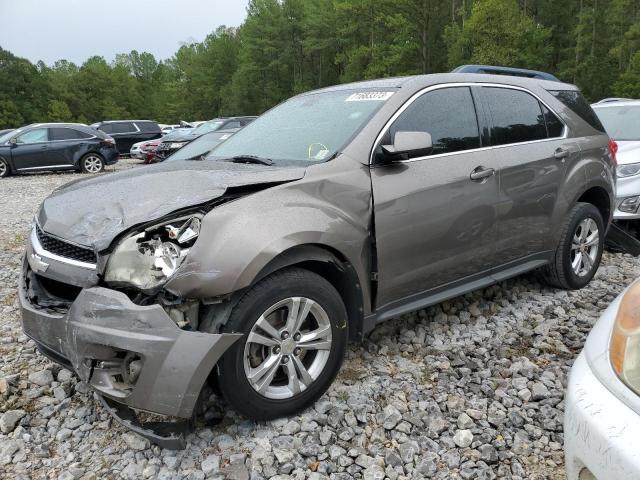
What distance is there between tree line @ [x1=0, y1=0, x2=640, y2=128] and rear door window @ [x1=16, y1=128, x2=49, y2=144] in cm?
2927

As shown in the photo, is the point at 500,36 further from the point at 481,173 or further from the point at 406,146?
the point at 406,146

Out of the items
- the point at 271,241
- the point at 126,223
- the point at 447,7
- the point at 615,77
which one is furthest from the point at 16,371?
the point at 447,7

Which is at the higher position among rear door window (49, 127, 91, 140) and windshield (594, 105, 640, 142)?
windshield (594, 105, 640, 142)

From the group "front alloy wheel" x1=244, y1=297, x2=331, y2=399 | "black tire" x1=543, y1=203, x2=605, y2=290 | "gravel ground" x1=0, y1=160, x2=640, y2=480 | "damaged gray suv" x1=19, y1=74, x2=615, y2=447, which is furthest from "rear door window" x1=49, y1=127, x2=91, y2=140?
"front alloy wheel" x1=244, y1=297, x2=331, y2=399

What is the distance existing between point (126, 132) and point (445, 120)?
21.8 metres

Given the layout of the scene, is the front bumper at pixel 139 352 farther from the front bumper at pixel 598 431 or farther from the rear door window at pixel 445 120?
the rear door window at pixel 445 120

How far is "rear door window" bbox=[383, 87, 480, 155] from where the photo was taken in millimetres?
3193

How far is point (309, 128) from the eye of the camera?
332 centimetres

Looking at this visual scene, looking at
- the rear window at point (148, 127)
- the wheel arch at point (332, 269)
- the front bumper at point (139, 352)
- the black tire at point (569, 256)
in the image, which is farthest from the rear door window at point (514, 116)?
the rear window at point (148, 127)

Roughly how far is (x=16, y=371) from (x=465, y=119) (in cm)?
330

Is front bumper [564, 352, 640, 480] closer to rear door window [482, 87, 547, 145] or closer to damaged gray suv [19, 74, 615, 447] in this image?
damaged gray suv [19, 74, 615, 447]

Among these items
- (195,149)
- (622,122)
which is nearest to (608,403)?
(195,149)

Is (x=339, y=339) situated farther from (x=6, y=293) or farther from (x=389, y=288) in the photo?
(x=6, y=293)

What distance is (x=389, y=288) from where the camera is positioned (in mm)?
2979
